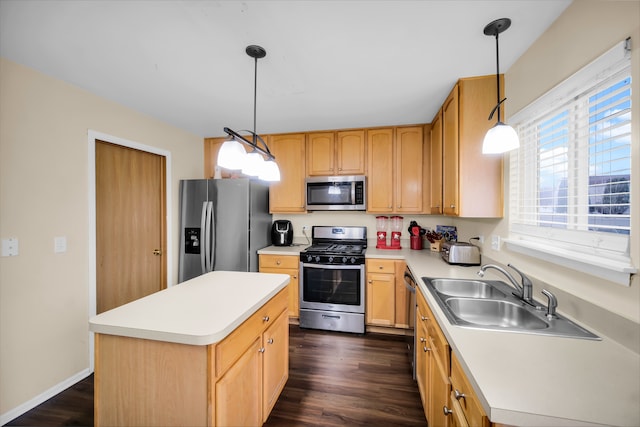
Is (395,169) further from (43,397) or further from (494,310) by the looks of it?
(43,397)

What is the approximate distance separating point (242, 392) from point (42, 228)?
188 centimetres

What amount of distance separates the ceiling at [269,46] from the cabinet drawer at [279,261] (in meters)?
1.68

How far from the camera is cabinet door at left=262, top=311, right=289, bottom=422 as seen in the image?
4.79 feet

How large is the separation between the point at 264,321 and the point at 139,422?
0.65 metres

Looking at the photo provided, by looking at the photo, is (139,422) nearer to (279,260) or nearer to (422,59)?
(279,260)

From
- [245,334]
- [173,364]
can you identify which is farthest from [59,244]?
[245,334]

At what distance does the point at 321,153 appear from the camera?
319cm

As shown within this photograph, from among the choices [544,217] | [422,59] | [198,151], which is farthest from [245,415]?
[198,151]

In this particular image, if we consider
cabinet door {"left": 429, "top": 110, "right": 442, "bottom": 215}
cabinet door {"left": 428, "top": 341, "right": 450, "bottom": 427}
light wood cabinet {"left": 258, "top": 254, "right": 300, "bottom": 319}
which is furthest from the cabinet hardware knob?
light wood cabinet {"left": 258, "top": 254, "right": 300, "bottom": 319}

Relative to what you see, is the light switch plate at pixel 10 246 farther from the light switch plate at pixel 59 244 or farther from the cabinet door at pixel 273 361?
the cabinet door at pixel 273 361

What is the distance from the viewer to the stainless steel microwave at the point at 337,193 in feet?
9.98

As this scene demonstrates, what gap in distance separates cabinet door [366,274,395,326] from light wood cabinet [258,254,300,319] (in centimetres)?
83

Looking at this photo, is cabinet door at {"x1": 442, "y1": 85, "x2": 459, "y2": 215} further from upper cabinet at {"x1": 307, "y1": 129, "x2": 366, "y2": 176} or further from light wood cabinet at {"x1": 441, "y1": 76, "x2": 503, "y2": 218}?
upper cabinet at {"x1": 307, "y1": 129, "x2": 366, "y2": 176}

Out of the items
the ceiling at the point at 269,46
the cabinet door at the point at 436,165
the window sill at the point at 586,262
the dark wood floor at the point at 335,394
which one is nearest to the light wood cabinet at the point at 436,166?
the cabinet door at the point at 436,165
